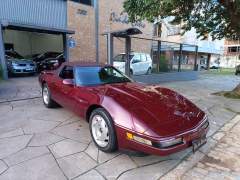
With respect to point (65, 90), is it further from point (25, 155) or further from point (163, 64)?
point (163, 64)

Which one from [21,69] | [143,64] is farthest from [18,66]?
[143,64]

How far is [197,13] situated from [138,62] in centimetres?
377

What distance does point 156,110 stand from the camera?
312 centimetres

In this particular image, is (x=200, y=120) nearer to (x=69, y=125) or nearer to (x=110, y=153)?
(x=110, y=153)

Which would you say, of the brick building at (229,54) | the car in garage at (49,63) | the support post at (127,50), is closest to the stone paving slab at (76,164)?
the support post at (127,50)

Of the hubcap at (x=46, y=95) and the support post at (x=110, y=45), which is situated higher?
the support post at (x=110, y=45)

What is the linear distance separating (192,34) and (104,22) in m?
15.0

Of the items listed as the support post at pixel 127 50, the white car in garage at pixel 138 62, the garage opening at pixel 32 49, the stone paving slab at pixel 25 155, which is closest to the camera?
the stone paving slab at pixel 25 155

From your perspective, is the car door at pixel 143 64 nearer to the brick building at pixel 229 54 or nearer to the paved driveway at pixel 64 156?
the paved driveway at pixel 64 156

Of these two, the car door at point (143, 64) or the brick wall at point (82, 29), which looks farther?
the brick wall at point (82, 29)

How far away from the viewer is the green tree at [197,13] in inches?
272

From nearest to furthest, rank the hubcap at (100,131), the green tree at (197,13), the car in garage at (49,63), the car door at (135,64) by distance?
the hubcap at (100,131)
the green tree at (197,13)
the car door at (135,64)
the car in garage at (49,63)

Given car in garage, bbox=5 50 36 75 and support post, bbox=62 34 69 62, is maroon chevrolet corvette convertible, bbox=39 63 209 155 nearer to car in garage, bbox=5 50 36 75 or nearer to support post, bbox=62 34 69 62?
car in garage, bbox=5 50 36 75

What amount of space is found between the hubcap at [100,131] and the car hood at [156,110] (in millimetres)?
449
